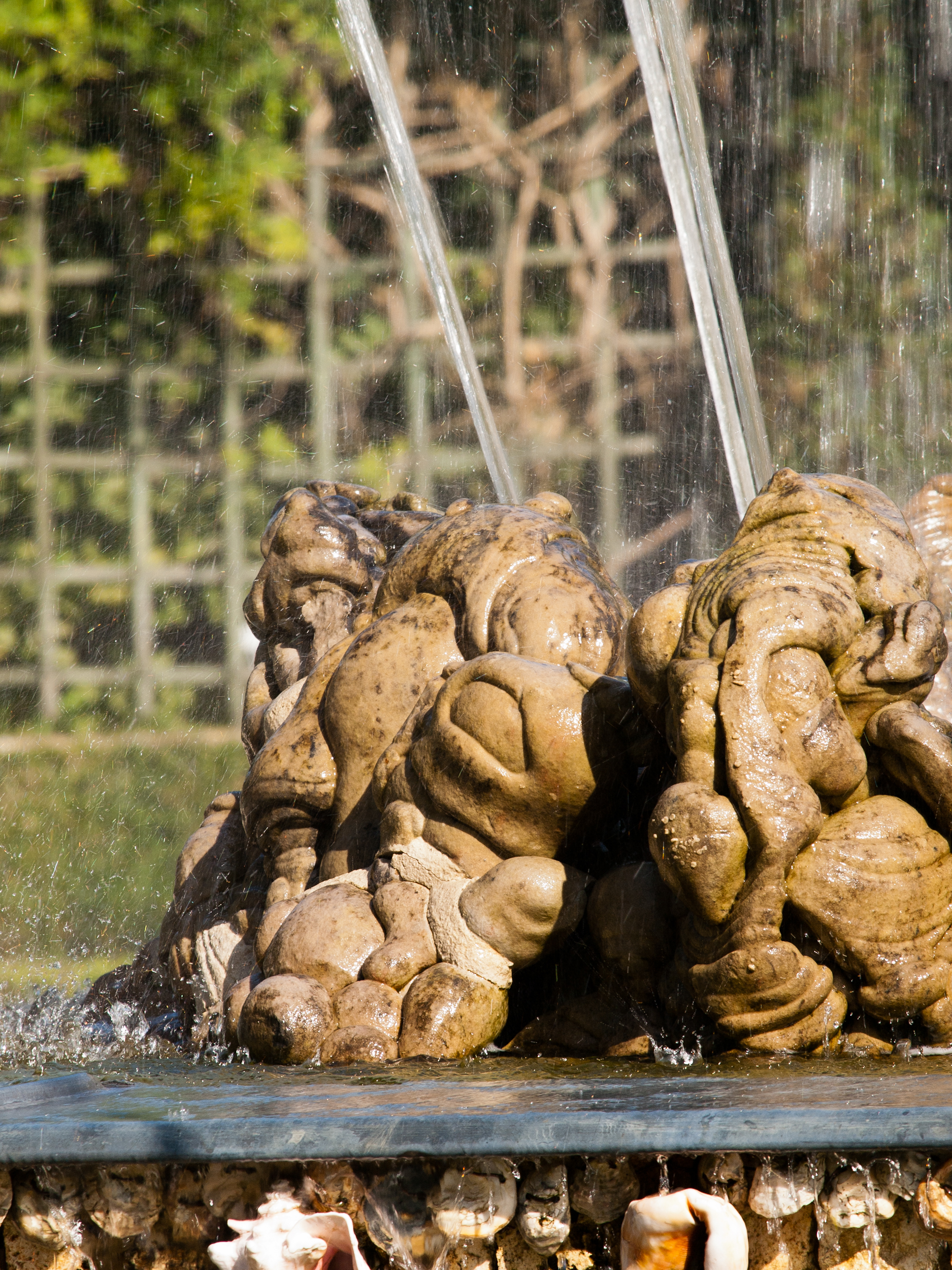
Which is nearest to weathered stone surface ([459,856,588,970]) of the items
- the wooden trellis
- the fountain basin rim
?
the fountain basin rim

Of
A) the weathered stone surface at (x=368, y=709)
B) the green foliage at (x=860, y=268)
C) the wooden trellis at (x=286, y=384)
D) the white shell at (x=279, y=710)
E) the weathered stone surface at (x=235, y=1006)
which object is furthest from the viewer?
the green foliage at (x=860, y=268)

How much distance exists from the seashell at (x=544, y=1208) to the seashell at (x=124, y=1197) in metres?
0.57

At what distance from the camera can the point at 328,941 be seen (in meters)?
3.55

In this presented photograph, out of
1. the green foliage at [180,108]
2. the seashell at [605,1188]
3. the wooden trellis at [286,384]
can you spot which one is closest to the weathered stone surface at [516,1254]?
the seashell at [605,1188]

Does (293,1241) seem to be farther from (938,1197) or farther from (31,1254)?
(938,1197)

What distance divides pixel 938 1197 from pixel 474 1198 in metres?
0.67

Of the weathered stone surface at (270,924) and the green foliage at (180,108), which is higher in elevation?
the green foliage at (180,108)

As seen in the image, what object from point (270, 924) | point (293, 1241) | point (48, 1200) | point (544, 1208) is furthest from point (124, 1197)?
point (270, 924)

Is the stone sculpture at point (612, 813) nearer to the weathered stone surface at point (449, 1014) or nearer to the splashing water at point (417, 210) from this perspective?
the weathered stone surface at point (449, 1014)

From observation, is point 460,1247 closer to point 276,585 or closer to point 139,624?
point 276,585

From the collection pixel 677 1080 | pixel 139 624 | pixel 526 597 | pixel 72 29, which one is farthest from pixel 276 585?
pixel 72 29

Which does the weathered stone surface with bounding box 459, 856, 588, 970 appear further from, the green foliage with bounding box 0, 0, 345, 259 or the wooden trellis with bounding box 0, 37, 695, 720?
the green foliage with bounding box 0, 0, 345, 259

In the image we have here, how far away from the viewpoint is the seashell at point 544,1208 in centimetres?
228

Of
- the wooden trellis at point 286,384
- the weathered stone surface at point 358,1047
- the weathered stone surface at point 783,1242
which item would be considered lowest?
the weathered stone surface at point 358,1047
